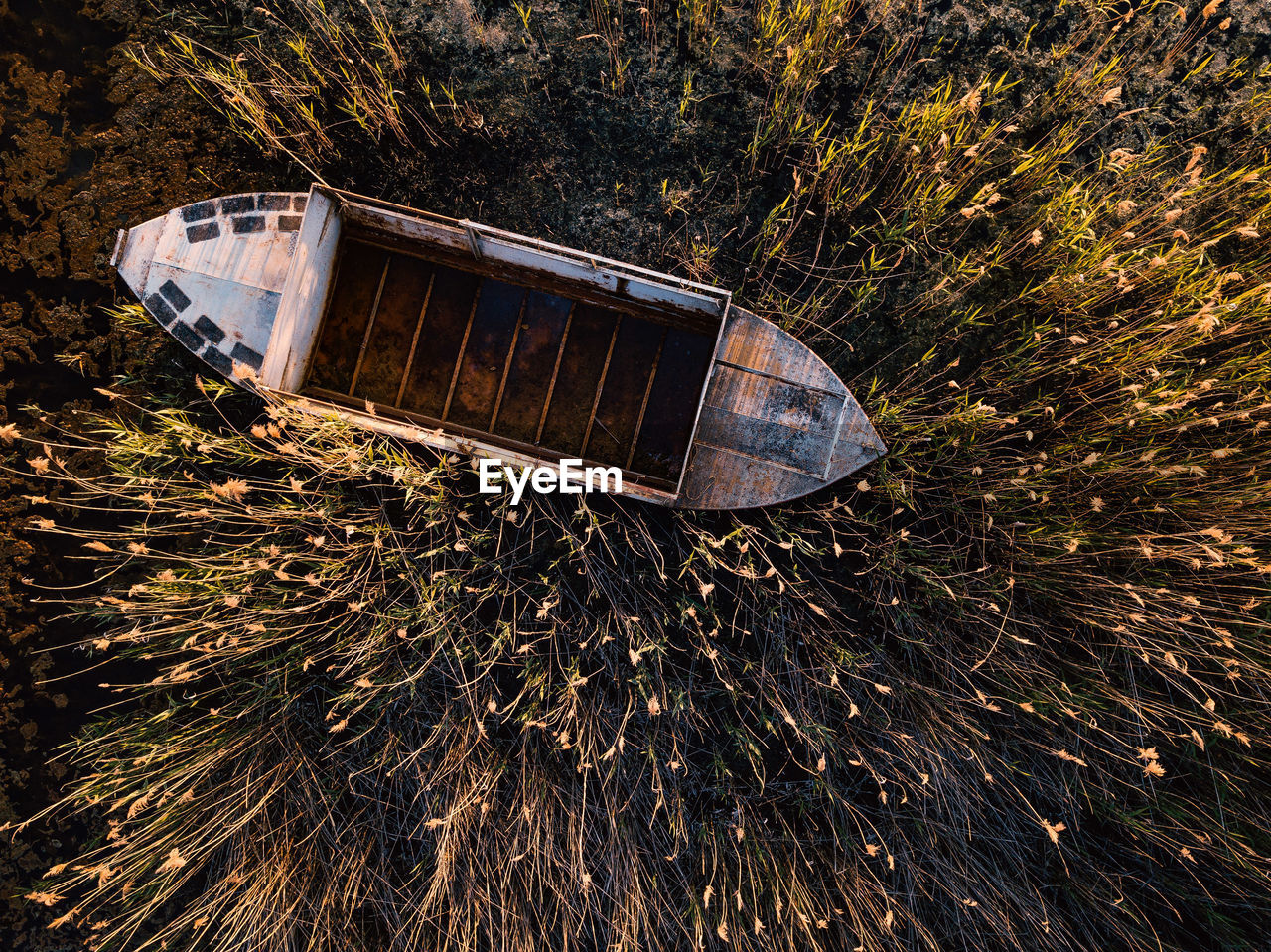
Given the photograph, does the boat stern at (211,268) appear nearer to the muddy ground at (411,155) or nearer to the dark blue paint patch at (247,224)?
the dark blue paint patch at (247,224)

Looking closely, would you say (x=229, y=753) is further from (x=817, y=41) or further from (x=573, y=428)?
(x=817, y=41)

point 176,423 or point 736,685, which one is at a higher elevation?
point 176,423

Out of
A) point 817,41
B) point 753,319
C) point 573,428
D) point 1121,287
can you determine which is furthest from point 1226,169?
point 573,428

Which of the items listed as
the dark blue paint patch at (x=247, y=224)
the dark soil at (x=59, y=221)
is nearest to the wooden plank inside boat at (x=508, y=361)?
the dark blue paint patch at (x=247, y=224)

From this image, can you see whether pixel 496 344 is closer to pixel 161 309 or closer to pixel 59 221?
pixel 161 309

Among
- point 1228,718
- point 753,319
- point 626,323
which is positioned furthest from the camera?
point 626,323

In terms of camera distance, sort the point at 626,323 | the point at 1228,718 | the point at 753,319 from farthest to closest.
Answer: the point at 626,323 → the point at 753,319 → the point at 1228,718

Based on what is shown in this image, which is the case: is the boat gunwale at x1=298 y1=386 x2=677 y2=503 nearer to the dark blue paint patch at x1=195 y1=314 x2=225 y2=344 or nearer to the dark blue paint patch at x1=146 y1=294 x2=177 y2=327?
the dark blue paint patch at x1=195 y1=314 x2=225 y2=344
